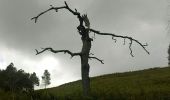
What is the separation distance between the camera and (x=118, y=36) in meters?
20.3

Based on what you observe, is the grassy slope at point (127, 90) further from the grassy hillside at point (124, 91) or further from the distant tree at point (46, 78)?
the distant tree at point (46, 78)

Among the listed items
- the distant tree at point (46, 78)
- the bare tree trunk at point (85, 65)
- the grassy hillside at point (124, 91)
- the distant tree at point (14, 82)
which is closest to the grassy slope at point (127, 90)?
the grassy hillside at point (124, 91)

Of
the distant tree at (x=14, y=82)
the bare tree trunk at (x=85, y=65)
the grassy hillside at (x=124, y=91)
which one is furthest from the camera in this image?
the bare tree trunk at (x=85, y=65)

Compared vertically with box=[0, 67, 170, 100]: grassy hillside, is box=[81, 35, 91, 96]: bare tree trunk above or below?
above

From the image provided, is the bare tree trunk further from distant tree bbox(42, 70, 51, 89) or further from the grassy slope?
distant tree bbox(42, 70, 51, 89)

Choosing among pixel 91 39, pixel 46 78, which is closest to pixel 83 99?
pixel 91 39

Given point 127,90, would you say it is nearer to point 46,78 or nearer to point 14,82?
point 14,82

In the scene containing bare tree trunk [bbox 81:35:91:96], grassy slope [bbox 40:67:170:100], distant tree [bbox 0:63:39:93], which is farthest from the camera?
bare tree trunk [bbox 81:35:91:96]

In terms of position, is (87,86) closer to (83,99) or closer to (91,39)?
(91,39)

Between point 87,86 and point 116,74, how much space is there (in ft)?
130

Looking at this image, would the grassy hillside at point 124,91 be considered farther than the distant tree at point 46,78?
No

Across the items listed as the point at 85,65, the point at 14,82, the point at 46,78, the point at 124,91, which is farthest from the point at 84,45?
the point at 46,78

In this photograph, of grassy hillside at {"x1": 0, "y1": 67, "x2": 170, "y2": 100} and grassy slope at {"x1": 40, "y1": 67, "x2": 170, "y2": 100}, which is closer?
grassy hillside at {"x1": 0, "y1": 67, "x2": 170, "y2": 100}

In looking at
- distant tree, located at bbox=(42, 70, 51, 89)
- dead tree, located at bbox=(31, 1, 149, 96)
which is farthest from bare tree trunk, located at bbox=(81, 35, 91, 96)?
distant tree, located at bbox=(42, 70, 51, 89)
